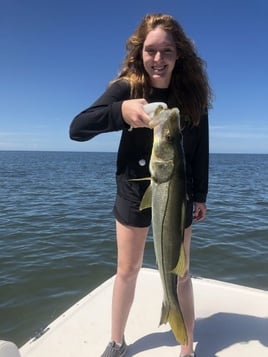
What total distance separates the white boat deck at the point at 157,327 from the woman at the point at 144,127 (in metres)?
0.31

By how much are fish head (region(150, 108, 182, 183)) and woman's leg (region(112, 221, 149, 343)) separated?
35.7 inches

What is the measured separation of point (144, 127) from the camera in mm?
2840

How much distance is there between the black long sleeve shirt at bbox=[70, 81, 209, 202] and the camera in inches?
103

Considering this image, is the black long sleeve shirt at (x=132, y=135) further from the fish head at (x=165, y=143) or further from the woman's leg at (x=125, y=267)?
the woman's leg at (x=125, y=267)

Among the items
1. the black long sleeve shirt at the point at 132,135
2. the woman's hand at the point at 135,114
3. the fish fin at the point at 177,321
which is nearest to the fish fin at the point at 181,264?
the fish fin at the point at 177,321

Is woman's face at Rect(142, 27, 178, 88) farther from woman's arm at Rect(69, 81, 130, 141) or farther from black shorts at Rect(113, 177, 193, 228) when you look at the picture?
black shorts at Rect(113, 177, 193, 228)

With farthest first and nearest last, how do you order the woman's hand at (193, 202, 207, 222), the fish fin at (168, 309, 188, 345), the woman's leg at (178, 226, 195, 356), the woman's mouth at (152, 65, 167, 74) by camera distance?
the woman's hand at (193, 202, 207, 222) → the woman's leg at (178, 226, 195, 356) → the woman's mouth at (152, 65, 167, 74) → the fish fin at (168, 309, 188, 345)

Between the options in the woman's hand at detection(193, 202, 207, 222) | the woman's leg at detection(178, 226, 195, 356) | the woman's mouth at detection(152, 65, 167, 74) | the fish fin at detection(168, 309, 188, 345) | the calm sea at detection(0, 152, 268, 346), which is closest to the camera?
the fish fin at detection(168, 309, 188, 345)

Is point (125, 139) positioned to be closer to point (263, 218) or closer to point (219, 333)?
point (219, 333)

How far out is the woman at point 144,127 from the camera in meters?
2.81

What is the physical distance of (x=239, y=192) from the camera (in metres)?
21.9

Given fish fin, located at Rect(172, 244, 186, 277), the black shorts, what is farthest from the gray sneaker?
fish fin, located at Rect(172, 244, 186, 277)

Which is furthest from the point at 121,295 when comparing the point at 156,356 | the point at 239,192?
the point at 239,192

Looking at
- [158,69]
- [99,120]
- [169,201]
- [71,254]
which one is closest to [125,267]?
[169,201]
